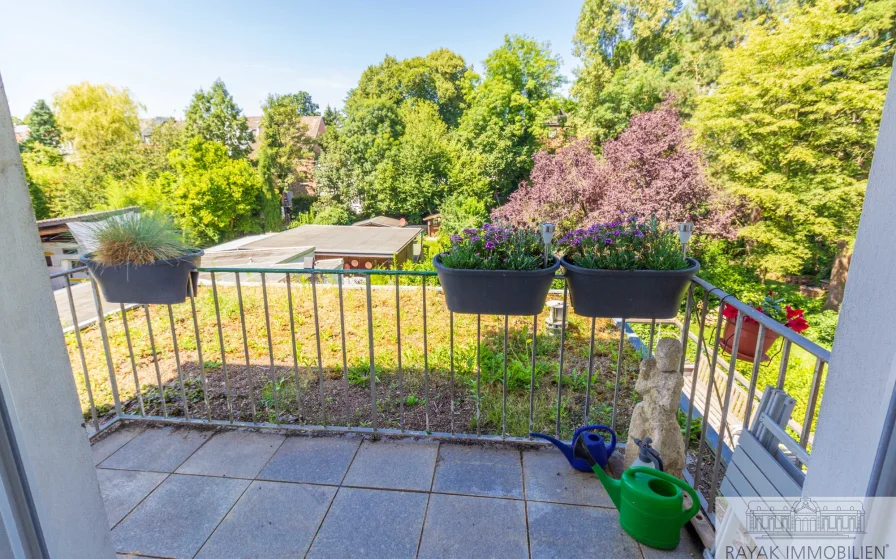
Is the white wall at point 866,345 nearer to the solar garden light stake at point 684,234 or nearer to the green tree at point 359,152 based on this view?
the solar garden light stake at point 684,234

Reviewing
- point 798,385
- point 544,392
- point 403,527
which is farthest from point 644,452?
point 798,385

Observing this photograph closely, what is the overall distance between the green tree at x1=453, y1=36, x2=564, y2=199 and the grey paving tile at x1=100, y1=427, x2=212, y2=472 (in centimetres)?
1714

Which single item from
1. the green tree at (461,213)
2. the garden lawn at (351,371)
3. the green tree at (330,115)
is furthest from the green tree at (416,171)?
the garden lawn at (351,371)

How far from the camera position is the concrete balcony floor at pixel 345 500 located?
1.51 m

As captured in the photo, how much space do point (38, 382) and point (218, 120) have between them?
27006 mm

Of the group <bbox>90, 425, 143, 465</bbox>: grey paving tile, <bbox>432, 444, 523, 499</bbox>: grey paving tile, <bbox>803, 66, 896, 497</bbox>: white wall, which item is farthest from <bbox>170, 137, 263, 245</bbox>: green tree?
<bbox>803, 66, 896, 497</bbox>: white wall

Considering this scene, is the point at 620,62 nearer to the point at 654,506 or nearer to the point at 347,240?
the point at 347,240

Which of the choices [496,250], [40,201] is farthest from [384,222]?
[496,250]

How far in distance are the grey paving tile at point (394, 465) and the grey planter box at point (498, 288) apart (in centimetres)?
85

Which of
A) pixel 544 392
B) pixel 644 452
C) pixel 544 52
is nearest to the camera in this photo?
pixel 644 452

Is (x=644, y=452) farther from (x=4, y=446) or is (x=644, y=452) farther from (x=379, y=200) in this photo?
(x=379, y=200)

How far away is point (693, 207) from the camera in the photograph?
9273mm

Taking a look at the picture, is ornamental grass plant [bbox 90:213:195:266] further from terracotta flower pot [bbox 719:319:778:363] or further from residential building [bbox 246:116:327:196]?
residential building [bbox 246:116:327:196]

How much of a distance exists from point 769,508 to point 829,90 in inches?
402
